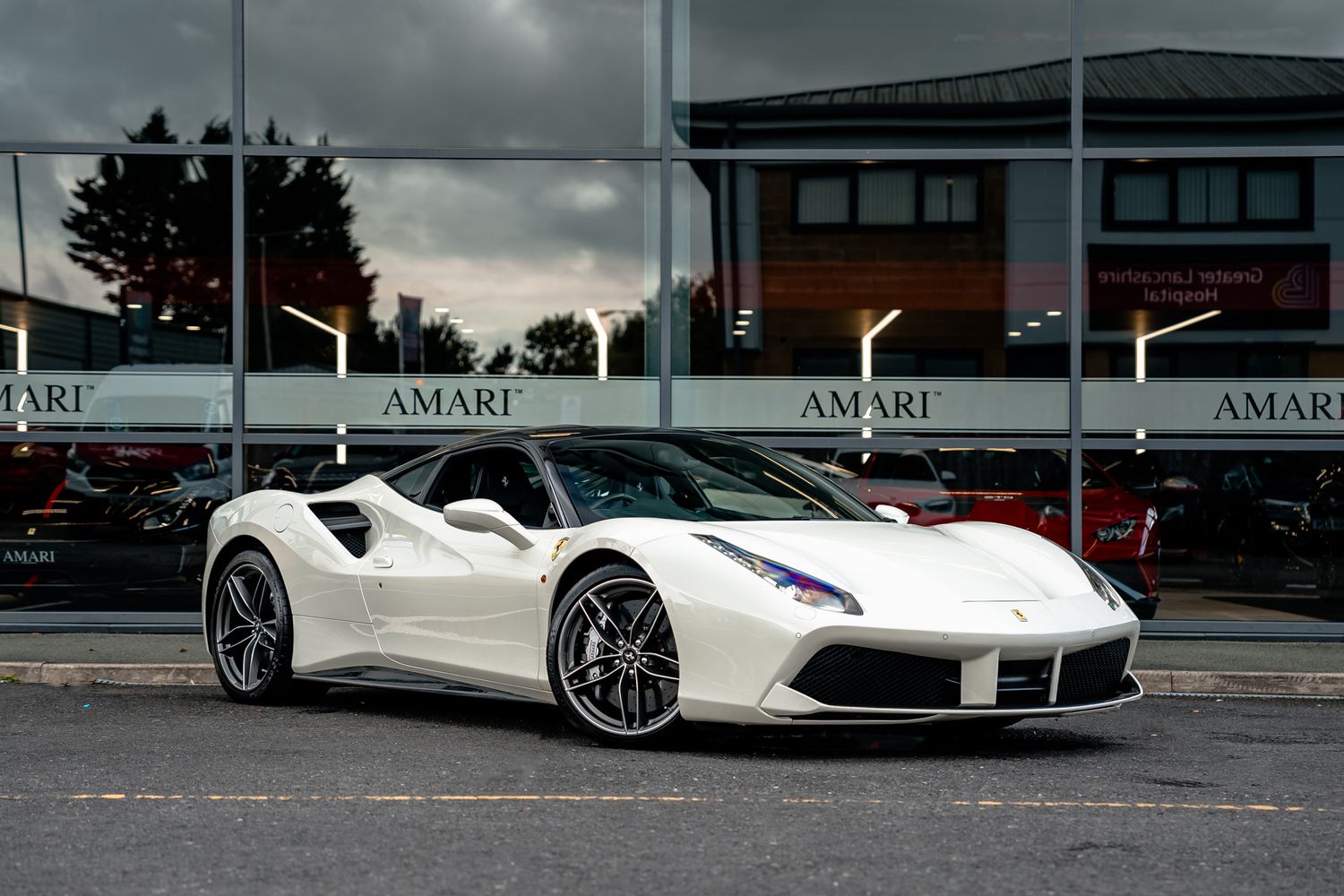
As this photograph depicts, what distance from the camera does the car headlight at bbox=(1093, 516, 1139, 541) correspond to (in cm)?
1023

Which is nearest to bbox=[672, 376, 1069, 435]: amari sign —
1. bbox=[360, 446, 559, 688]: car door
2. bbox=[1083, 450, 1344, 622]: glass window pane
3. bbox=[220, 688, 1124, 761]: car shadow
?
bbox=[1083, 450, 1344, 622]: glass window pane

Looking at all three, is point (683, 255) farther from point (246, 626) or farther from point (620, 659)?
point (620, 659)

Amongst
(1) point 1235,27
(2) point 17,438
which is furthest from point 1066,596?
(2) point 17,438

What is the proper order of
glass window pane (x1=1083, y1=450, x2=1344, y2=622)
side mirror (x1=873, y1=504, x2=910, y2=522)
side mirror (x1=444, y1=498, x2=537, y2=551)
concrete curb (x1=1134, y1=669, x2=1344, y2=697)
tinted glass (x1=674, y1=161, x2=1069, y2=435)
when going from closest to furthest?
side mirror (x1=444, y1=498, x2=537, y2=551), side mirror (x1=873, y1=504, x2=910, y2=522), concrete curb (x1=1134, y1=669, x2=1344, y2=697), glass window pane (x1=1083, y1=450, x2=1344, y2=622), tinted glass (x1=674, y1=161, x2=1069, y2=435)

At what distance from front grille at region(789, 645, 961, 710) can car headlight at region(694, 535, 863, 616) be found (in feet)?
0.47

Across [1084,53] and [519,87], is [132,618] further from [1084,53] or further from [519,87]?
[1084,53]

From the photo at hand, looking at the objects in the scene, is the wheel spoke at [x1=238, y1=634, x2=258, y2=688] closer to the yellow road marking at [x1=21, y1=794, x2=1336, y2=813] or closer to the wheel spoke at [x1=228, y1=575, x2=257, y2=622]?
the wheel spoke at [x1=228, y1=575, x2=257, y2=622]

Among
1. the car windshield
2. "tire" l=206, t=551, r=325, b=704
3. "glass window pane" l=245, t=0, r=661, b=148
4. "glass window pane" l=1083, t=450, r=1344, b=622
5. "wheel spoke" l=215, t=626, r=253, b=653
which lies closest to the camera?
the car windshield

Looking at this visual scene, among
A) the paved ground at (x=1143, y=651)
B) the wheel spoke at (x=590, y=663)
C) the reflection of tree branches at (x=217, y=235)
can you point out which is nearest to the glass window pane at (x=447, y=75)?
the reflection of tree branches at (x=217, y=235)

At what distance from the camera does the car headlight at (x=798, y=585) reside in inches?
207

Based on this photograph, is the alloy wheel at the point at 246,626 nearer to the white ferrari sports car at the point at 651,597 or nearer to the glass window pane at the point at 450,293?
the white ferrari sports car at the point at 651,597

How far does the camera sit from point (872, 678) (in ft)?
17.2

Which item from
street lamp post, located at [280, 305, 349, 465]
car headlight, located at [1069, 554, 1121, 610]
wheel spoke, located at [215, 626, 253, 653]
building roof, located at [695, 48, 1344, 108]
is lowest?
wheel spoke, located at [215, 626, 253, 653]

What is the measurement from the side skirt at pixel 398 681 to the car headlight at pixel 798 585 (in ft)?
3.76
